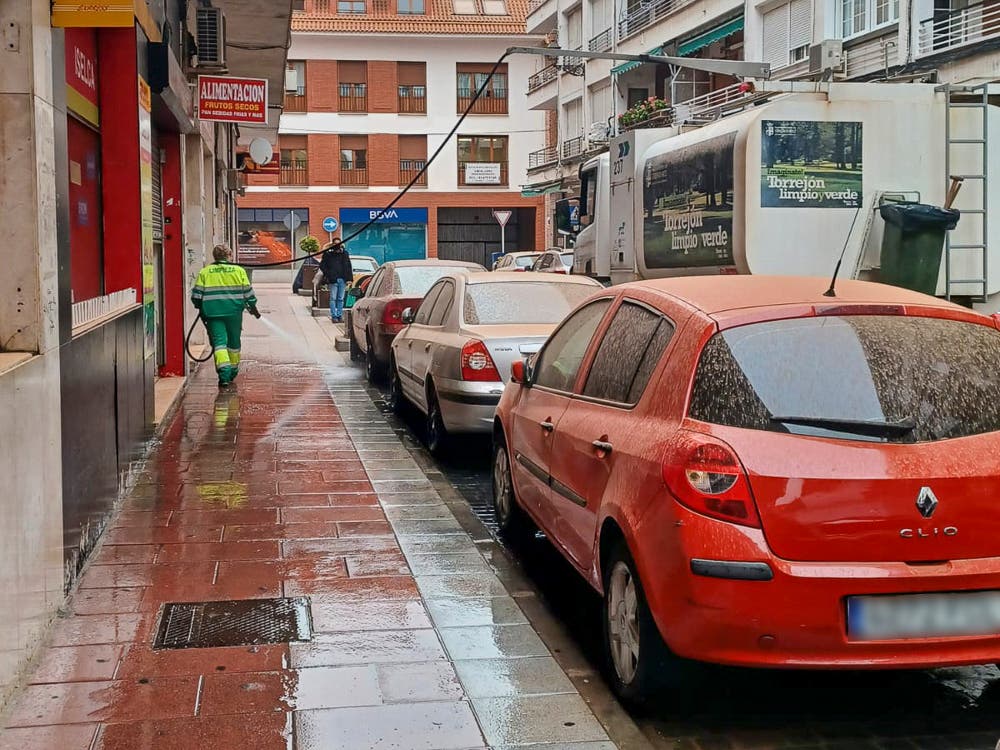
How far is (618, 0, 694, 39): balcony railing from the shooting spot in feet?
112

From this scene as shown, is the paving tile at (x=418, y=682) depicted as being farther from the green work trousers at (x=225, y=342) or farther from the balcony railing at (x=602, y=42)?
the balcony railing at (x=602, y=42)

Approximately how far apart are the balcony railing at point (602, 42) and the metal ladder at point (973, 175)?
98.4ft

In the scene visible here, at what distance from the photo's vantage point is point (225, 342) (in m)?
14.3

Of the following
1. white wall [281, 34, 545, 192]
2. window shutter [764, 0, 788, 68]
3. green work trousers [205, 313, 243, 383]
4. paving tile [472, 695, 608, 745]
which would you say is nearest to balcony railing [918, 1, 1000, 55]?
window shutter [764, 0, 788, 68]

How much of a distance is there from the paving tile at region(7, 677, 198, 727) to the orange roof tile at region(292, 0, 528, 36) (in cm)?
5075

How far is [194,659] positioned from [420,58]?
170 feet

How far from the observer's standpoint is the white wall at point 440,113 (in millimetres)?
53688

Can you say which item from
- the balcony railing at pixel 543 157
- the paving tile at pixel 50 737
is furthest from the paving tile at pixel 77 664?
the balcony railing at pixel 543 157

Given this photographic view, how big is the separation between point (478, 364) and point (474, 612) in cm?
377

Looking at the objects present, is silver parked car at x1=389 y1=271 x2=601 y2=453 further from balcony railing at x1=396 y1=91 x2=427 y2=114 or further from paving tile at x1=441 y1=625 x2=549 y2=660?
balcony railing at x1=396 y1=91 x2=427 y2=114

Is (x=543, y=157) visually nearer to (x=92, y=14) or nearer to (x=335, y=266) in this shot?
Answer: (x=335, y=266)

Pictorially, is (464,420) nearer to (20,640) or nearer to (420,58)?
(20,640)

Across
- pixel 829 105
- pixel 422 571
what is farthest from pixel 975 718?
pixel 829 105

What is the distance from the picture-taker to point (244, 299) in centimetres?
1416
